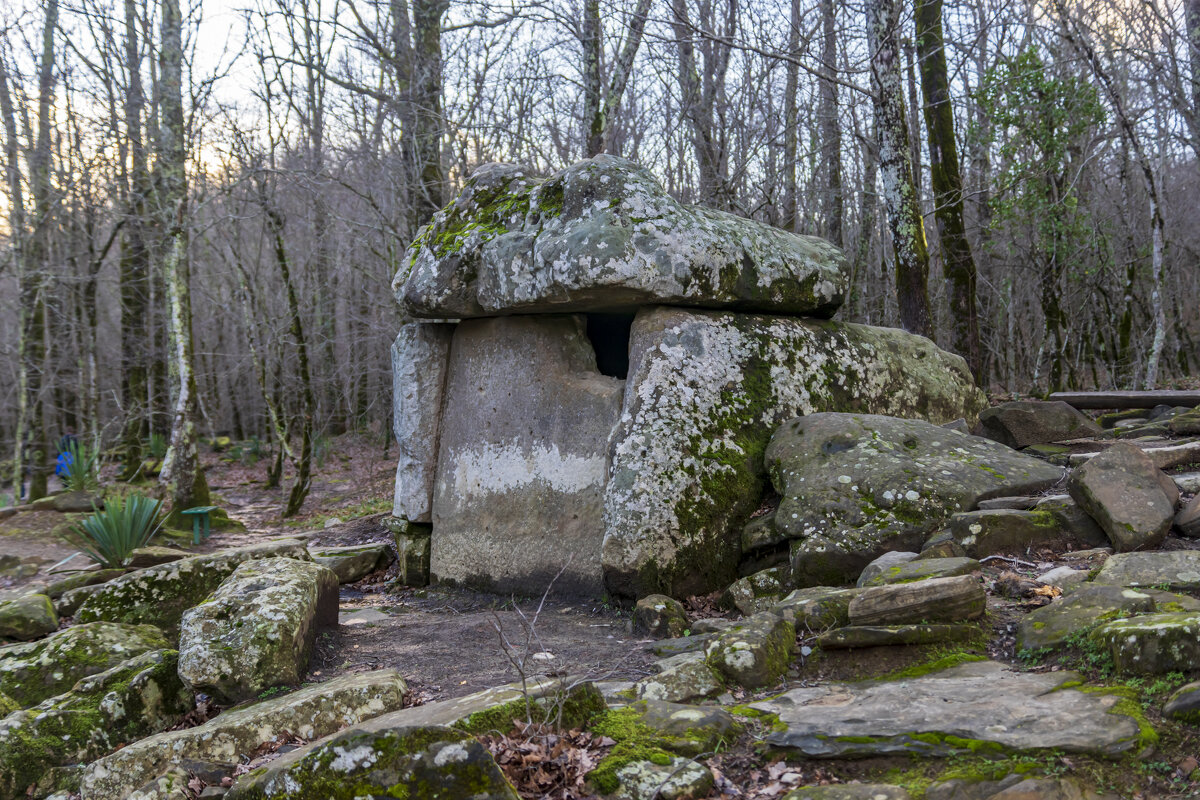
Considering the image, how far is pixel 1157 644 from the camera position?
2.49 m

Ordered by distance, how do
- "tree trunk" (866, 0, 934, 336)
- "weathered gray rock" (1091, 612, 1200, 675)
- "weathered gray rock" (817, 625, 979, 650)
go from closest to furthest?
"weathered gray rock" (1091, 612, 1200, 675) < "weathered gray rock" (817, 625, 979, 650) < "tree trunk" (866, 0, 934, 336)

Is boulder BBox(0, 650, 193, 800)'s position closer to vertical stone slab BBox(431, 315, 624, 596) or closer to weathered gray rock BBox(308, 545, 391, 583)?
vertical stone slab BBox(431, 315, 624, 596)

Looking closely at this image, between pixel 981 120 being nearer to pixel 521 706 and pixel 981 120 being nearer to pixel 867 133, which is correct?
pixel 867 133

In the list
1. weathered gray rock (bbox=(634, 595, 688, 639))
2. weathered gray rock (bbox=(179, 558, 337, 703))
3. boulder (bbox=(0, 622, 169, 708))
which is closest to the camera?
weathered gray rock (bbox=(179, 558, 337, 703))

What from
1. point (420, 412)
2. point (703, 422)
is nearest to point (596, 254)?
point (703, 422)

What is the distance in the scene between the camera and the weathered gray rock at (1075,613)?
287 centimetres

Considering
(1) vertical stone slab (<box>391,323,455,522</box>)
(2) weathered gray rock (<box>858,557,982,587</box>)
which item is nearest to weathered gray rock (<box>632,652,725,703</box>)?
(2) weathered gray rock (<box>858,557,982,587</box>)

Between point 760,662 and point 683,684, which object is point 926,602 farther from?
point 683,684

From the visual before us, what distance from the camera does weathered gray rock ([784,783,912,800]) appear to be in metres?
2.16

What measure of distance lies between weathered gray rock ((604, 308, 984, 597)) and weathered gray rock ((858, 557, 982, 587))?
725mm

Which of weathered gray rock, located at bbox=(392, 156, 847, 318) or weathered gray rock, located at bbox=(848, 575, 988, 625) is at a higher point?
weathered gray rock, located at bbox=(392, 156, 847, 318)

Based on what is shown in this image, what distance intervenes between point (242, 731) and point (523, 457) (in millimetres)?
2806

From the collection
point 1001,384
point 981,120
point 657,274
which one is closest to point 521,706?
point 657,274

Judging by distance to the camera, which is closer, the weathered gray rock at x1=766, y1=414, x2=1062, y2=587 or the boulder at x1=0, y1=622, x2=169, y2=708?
the boulder at x1=0, y1=622, x2=169, y2=708
